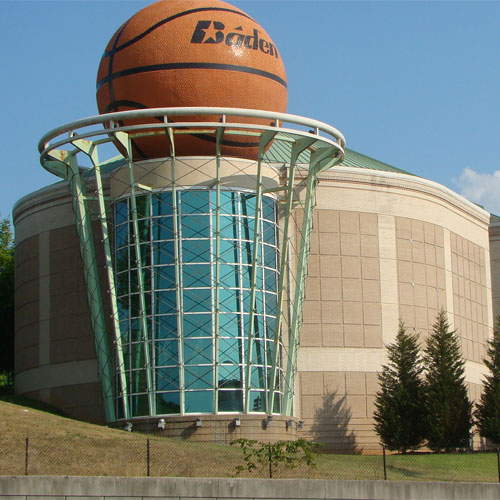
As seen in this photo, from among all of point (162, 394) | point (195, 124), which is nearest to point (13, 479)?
point (162, 394)

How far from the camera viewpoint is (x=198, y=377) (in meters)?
39.0

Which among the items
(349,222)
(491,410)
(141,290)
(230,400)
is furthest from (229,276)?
(491,410)

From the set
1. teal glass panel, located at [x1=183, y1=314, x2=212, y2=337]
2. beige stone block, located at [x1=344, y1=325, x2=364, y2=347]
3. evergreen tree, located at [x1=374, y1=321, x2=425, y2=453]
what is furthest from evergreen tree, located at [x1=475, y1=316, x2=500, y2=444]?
teal glass panel, located at [x1=183, y1=314, x2=212, y2=337]

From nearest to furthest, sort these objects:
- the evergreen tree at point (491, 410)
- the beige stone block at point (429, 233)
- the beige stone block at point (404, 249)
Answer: the evergreen tree at point (491, 410)
the beige stone block at point (404, 249)
the beige stone block at point (429, 233)

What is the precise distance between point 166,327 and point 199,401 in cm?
303

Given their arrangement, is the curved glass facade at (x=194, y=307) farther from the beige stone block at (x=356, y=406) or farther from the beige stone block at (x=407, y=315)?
the beige stone block at (x=407, y=315)

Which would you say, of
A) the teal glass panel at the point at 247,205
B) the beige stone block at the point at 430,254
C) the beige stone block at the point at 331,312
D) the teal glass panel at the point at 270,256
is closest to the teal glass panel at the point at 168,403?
the teal glass panel at the point at 270,256

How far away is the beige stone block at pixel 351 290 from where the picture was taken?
4653 cm

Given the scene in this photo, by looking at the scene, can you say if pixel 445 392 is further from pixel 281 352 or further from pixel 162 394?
pixel 162 394

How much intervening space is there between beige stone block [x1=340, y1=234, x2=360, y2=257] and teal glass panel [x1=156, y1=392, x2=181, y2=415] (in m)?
11.6

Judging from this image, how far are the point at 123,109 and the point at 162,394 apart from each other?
10961 mm

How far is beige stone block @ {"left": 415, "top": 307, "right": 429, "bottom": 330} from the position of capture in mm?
48281

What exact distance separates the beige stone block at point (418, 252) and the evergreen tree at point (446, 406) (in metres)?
6.72

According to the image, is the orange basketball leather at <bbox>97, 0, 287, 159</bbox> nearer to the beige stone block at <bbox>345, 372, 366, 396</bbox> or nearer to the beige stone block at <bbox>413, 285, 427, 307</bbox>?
the beige stone block at <bbox>345, 372, 366, 396</bbox>
